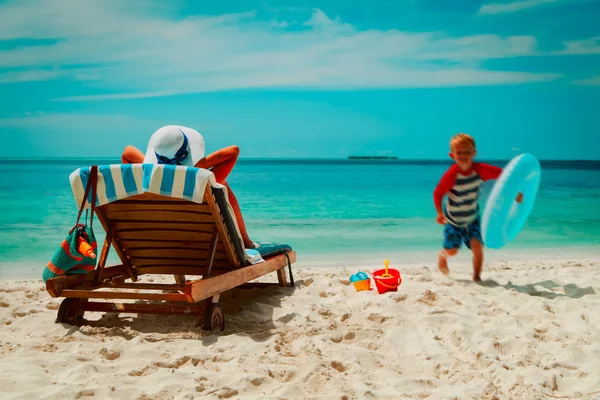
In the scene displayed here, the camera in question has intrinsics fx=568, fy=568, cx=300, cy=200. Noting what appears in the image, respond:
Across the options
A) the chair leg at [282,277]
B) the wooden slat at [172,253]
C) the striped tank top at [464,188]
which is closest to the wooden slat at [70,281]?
the wooden slat at [172,253]

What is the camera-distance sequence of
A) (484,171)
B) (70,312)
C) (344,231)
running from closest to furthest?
(70,312) → (484,171) → (344,231)

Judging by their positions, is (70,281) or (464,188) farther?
(464,188)

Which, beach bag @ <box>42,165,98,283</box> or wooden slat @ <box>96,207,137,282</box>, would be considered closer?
beach bag @ <box>42,165,98,283</box>

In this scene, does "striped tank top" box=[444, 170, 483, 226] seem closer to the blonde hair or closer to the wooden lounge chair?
the blonde hair

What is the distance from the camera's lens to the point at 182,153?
418 centimetres

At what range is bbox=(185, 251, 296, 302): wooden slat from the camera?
363 cm

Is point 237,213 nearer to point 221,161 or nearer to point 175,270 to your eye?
point 221,161

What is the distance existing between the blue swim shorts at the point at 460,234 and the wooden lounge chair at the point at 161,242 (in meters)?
1.87

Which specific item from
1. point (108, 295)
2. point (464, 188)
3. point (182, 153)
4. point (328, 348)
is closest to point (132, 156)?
point (182, 153)

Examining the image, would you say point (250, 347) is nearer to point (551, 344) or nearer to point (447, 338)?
point (447, 338)

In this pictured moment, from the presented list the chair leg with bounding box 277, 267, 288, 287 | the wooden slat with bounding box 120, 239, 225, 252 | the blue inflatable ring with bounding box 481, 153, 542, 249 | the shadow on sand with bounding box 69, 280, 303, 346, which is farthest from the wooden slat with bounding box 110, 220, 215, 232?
the blue inflatable ring with bounding box 481, 153, 542, 249

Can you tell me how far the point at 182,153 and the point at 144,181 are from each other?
489mm

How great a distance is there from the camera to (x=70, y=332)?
12.9ft

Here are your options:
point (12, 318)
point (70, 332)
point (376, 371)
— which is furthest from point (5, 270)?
point (376, 371)
